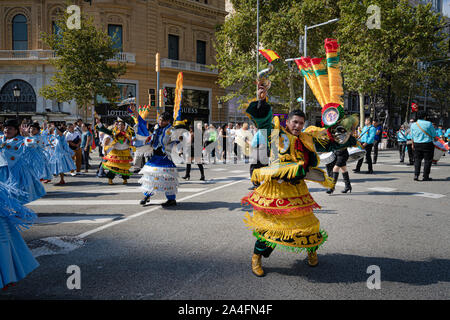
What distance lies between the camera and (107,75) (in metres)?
21.2

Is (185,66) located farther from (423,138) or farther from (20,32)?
(423,138)

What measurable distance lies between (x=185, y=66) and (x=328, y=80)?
29265 mm

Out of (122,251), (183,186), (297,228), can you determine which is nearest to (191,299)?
(297,228)

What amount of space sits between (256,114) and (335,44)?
108 cm

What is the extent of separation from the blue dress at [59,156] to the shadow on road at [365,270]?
8.65m

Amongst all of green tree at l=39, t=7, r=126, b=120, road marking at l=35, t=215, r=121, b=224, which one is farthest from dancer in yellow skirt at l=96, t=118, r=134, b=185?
green tree at l=39, t=7, r=126, b=120

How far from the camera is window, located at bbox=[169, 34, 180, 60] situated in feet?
102

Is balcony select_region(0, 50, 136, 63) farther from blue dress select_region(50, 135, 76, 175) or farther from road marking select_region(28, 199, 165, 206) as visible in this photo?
road marking select_region(28, 199, 165, 206)

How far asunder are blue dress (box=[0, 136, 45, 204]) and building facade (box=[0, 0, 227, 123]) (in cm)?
2011

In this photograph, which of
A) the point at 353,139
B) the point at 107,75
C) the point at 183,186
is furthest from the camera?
the point at 107,75

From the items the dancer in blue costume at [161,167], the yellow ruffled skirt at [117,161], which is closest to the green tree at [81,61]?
the yellow ruffled skirt at [117,161]

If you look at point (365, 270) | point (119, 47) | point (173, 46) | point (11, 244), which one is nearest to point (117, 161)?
point (11, 244)
